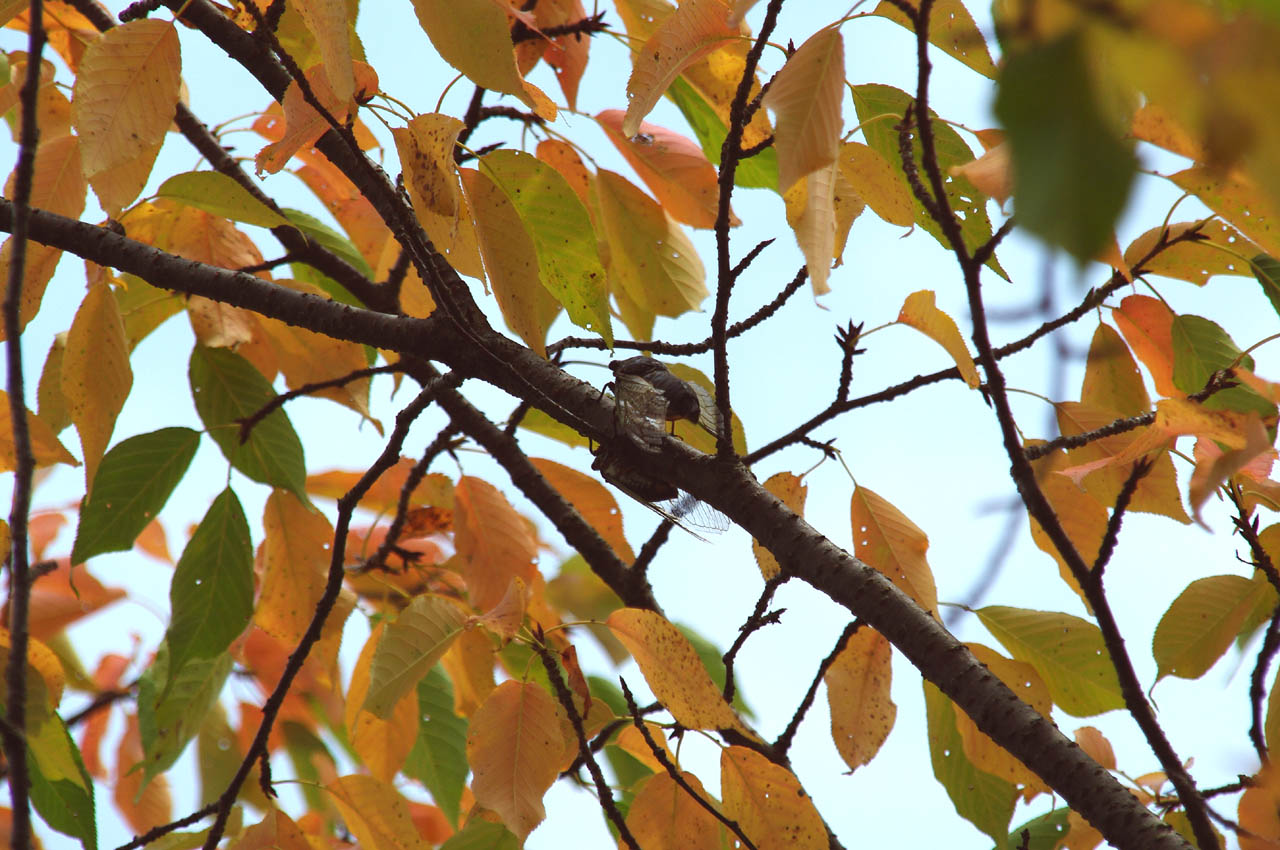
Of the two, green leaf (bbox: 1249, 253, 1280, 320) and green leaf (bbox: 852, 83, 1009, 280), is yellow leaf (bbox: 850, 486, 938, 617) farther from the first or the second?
green leaf (bbox: 1249, 253, 1280, 320)

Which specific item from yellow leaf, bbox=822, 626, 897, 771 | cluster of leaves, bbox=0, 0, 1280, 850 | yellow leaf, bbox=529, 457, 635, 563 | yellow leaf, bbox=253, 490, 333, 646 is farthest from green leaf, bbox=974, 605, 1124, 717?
yellow leaf, bbox=253, 490, 333, 646

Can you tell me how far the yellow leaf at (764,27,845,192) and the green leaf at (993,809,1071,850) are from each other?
0.78m

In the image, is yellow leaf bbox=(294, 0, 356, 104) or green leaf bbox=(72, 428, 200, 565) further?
green leaf bbox=(72, 428, 200, 565)

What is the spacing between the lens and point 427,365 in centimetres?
131

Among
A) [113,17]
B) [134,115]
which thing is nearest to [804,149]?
[134,115]

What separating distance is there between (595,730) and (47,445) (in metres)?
0.67

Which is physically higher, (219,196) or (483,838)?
(219,196)

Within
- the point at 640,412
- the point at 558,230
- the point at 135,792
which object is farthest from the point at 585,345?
the point at 135,792

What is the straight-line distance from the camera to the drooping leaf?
0.74 metres

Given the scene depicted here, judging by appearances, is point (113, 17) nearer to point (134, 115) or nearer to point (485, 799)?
point (134, 115)

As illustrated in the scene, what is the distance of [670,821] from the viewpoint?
88 cm

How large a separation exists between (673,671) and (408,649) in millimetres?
264

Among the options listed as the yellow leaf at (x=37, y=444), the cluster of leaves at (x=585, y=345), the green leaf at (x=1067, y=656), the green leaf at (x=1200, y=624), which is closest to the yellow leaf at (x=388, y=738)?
the cluster of leaves at (x=585, y=345)

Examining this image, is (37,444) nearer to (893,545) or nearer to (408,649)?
(408,649)
